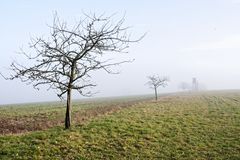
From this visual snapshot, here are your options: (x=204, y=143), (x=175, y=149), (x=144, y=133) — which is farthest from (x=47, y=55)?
(x=204, y=143)

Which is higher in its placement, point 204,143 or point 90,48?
point 90,48

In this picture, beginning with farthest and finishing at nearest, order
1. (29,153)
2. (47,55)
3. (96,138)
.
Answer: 1. (47,55)
2. (96,138)
3. (29,153)

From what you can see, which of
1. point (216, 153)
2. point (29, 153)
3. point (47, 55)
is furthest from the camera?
point (47, 55)

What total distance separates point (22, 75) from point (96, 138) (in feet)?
23.2

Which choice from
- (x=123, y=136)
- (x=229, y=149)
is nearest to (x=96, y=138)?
(x=123, y=136)

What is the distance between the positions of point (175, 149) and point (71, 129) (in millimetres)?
8028

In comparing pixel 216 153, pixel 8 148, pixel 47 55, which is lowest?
pixel 216 153

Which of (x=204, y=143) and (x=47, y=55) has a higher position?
(x=47, y=55)

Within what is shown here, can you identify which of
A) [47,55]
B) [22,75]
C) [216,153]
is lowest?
[216,153]

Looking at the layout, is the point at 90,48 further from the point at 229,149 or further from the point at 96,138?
the point at 229,149

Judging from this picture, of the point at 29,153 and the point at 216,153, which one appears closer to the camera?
the point at 29,153

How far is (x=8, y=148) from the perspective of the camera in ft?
59.7

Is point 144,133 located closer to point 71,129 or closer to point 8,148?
point 71,129

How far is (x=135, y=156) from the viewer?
723 inches
